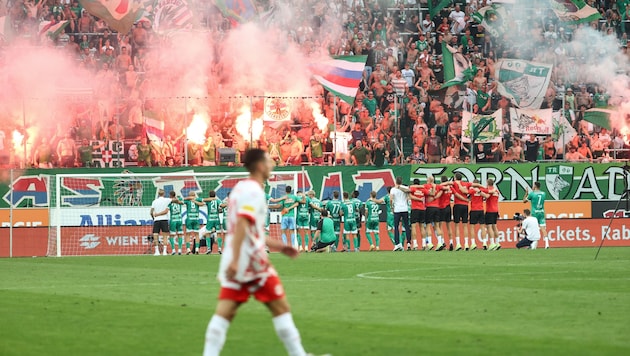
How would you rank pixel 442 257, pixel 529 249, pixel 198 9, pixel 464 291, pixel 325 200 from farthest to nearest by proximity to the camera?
pixel 198 9
pixel 325 200
pixel 529 249
pixel 442 257
pixel 464 291

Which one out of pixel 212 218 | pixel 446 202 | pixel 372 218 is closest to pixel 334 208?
pixel 372 218

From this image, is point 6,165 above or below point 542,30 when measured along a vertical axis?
below

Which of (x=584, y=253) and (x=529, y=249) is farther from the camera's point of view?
(x=529, y=249)

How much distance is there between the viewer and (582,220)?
34938 mm

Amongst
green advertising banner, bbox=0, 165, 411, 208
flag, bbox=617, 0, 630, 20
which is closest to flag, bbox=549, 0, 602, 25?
flag, bbox=617, 0, 630, 20

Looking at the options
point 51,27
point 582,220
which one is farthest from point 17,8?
point 582,220

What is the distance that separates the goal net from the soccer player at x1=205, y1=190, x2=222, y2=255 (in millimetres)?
506

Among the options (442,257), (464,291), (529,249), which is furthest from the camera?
(529,249)

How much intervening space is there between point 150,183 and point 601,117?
1438cm

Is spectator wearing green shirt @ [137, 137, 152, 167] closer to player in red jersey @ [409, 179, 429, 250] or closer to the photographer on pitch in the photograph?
player in red jersey @ [409, 179, 429, 250]

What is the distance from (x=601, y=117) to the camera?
35156 mm

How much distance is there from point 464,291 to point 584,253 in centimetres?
1263

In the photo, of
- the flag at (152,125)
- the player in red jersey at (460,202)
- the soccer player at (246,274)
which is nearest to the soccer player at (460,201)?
the player in red jersey at (460,202)

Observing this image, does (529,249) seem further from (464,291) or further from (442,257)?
(464,291)
